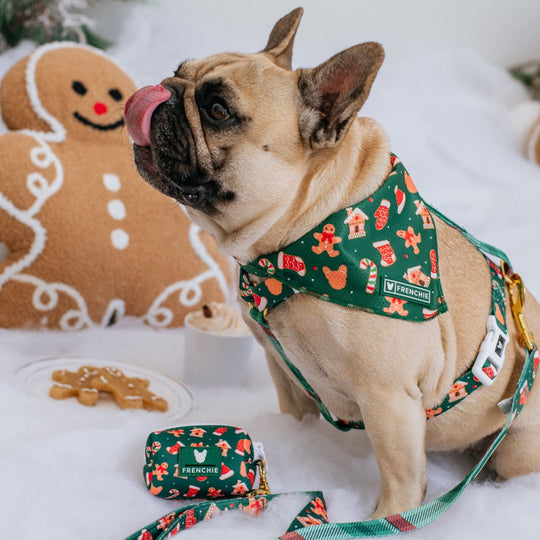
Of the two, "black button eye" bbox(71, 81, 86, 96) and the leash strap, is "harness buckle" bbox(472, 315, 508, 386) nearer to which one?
the leash strap

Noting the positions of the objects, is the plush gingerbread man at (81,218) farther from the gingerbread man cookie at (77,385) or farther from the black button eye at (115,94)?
the gingerbread man cookie at (77,385)

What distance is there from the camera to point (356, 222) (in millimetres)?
823

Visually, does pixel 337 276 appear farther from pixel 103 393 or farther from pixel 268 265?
pixel 103 393

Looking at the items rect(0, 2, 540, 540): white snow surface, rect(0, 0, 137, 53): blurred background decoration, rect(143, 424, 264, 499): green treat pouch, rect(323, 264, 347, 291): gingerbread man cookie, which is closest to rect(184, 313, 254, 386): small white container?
rect(0, 2, 540, 540): white snow surface

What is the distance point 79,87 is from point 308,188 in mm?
788

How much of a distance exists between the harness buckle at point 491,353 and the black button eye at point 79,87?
0.98 metres

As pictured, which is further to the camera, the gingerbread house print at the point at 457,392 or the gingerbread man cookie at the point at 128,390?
the gingerbread man cookie at the point at 128,390

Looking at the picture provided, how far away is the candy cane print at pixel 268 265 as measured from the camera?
0.85m

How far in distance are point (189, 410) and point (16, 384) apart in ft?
1.01

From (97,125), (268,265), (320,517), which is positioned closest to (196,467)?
(320,517)

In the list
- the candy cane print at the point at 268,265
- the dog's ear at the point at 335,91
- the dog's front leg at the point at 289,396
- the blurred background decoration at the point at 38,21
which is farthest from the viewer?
the blurred background decoration at the point at 38,21

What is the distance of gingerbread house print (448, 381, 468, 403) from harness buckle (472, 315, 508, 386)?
1.0 inches

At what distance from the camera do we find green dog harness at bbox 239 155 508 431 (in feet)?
2.68

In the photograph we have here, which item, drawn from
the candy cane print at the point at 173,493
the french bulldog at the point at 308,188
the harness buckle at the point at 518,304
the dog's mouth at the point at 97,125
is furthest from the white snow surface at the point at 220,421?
the dog's mouth at the point at 97,125
